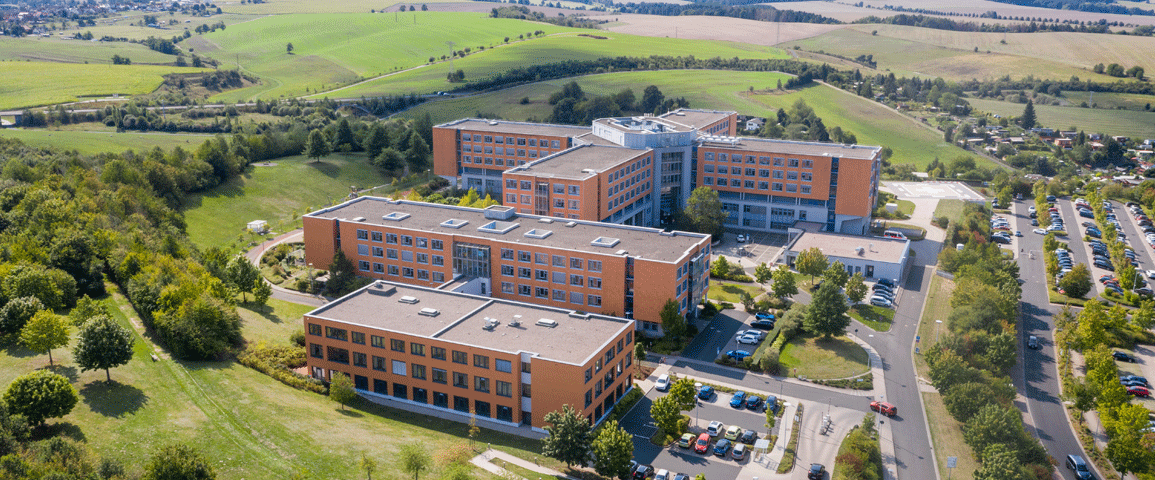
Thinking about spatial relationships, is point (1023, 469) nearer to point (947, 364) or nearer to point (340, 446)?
point (947, 364)

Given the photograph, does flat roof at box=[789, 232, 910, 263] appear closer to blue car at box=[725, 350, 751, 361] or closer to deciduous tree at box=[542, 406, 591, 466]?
blue car at box=[725, 350, 751, 361]

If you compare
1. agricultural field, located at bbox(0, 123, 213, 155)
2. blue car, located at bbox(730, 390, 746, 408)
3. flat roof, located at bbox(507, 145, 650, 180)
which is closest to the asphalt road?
blue car, located at bbox(730, 390, 746, 408)

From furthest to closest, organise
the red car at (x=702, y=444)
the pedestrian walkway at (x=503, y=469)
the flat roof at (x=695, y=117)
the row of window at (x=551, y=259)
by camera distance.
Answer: the flat roof at (x=695, y=117) < the row of window at (x=551, y=259) < the red car at (x=702, y=444) < the pedestrian walkway at (x=503, y=469)

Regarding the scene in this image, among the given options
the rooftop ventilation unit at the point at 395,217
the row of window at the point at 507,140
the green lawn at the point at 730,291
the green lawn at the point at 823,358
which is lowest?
the green lawn at the point at 730,291

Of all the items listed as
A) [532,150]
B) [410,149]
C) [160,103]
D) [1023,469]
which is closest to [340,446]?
[1023,469]

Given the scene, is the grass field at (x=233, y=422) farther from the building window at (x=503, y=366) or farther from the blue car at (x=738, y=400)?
the blue car at (x=738, y=400)

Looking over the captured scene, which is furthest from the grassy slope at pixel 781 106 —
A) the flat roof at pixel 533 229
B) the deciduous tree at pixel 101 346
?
the deciduous tree at pixel 101 346
